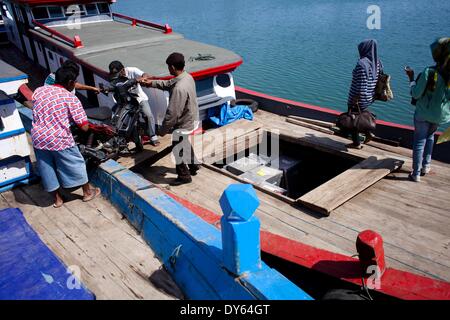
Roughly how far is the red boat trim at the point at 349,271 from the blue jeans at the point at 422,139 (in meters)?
2.69

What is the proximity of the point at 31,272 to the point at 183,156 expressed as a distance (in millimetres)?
2871

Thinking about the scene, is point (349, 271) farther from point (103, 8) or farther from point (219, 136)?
point (103, 8)

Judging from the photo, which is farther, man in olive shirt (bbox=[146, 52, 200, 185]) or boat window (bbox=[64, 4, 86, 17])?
boat window (bbox=[64, 4, 86, 17])

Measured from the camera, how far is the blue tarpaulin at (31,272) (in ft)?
10.5

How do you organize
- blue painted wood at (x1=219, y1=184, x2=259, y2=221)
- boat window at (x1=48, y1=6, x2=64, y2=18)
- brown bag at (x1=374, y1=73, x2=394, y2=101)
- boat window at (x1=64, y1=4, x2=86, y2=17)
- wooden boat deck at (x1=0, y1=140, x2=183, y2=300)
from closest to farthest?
blue painted wood at (x1=219, y1=184, x2=259, y2=221), wooden boat deck at (x1=0, y1=140, x2=183, y2=300), brown bag at (x1=374, y1=73, x2=394, y2=101), boat window at (x1=48, y1=6, x2=64, y2=18), boat window at (x1=64, y1=4, x2=86, y2=17)

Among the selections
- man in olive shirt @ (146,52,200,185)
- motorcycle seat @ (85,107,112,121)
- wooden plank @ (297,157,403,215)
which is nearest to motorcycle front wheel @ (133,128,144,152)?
motorcycle seat @ (85,107,112,121)

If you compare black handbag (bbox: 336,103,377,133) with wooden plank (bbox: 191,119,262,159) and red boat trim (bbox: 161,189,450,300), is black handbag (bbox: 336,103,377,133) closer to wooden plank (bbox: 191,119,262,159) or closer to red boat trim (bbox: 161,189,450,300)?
wooden plank (bbox: 191,119,262,159)

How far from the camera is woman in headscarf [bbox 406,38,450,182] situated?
477 cm

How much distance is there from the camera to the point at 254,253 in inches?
106

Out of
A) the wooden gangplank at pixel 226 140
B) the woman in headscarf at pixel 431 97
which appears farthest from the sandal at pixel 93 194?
the woman in headscarf at pixel 431 97

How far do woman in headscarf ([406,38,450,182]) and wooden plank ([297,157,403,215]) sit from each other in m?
0.58

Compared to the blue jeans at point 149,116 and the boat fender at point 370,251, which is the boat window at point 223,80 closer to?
the blue jeans at point 149,116

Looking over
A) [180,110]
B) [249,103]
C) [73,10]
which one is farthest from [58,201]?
[73,10]

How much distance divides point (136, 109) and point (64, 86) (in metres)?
1.88
